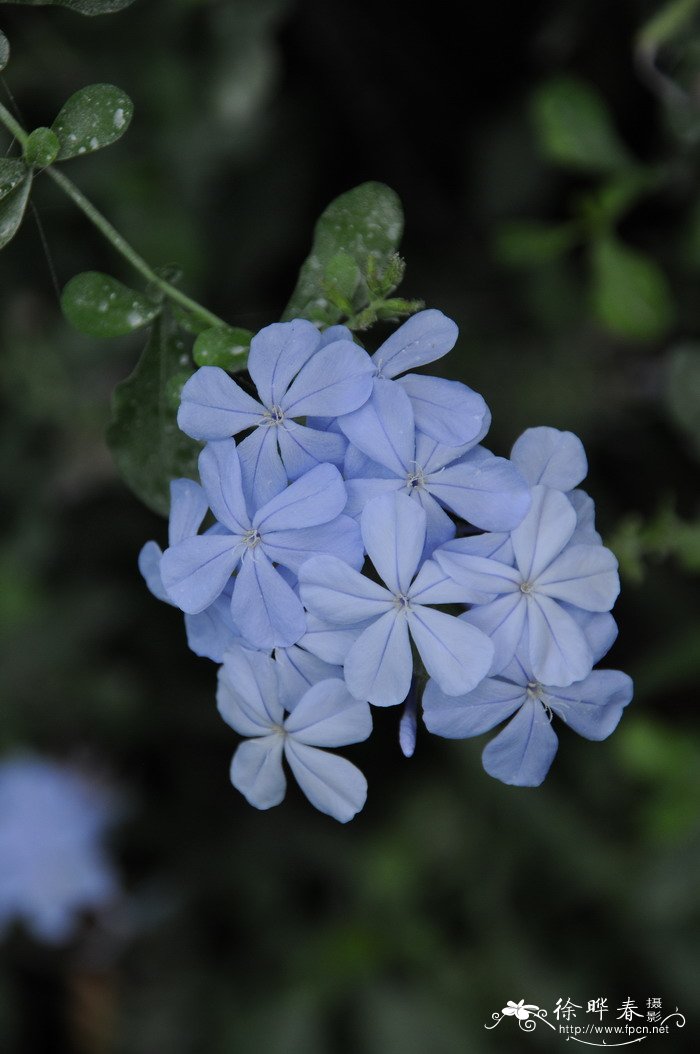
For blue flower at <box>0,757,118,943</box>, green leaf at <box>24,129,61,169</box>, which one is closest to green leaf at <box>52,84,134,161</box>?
green leaf at <box>24,129,61,169</box>

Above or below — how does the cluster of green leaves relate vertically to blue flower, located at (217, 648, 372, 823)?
above

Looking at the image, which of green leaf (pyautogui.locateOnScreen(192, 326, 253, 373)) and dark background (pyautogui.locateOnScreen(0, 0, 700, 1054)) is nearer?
green leaf (pyautogui.locateOnScreen(192, 326, 253, 373))

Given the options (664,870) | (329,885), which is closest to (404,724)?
(664,870)

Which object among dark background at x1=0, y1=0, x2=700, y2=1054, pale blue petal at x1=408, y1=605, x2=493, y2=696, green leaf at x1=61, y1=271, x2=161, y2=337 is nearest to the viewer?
pale blue petal at x1=408, y1=605, x2=493, y2=696

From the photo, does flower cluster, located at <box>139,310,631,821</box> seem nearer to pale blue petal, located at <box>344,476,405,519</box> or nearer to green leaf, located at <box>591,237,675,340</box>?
pale blue petal, located at <box>344,476,405,519</box>

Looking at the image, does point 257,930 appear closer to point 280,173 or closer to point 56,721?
point 56,721

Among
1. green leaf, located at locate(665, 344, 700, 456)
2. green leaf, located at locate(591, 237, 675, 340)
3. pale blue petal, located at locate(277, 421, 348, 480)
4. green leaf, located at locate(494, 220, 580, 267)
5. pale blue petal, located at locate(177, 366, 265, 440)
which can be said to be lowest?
pale blue petal, located at locate(277, 421, 348, 480)

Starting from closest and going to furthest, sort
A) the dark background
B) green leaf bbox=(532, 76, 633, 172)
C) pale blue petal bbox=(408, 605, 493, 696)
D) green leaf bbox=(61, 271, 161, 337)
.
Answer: pale blue petal bbox=(408, 605, 493, 696) < green leaf bbox=(61, 271, 161, 337) < green leaf bbox=(532, 76, 633, 172) < the dark background
